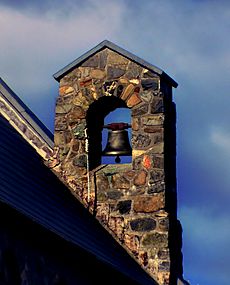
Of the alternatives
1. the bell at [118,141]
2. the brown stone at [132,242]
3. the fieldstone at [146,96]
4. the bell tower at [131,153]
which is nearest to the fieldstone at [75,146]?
the bell tower at [131,153]

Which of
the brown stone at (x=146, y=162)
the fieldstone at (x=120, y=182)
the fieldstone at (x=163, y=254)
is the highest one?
the brown stone at (x=146, y=162)

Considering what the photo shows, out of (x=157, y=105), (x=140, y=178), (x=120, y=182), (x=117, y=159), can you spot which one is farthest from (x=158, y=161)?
(x=157, y=105)

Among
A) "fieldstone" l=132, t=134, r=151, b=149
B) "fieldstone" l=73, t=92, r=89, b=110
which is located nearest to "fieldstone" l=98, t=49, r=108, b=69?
"fieldstone" l=73, t=92, r=89, b=110

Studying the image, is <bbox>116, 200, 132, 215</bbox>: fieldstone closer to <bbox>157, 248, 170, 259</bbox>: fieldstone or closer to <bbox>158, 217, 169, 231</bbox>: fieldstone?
<bbox>158, 217, 169, 231</bbox>: fieldstone

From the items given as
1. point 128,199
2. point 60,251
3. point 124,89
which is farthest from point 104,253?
point 124,89

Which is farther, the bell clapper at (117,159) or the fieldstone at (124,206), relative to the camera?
the bell clapper at (117,159)

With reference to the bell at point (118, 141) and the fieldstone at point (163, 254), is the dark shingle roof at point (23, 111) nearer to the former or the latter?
the bell at point (118, 141)

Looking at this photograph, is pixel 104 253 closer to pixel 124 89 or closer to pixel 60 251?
pixel 60 251

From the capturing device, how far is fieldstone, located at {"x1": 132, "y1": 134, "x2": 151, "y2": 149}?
15180 millimetres

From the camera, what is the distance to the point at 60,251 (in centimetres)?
1158

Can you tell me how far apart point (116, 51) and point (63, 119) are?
1.29 meters

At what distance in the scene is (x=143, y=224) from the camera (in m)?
14.8

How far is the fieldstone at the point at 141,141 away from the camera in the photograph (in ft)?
49.8

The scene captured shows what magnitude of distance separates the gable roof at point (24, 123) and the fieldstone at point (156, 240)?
77.4 inches
